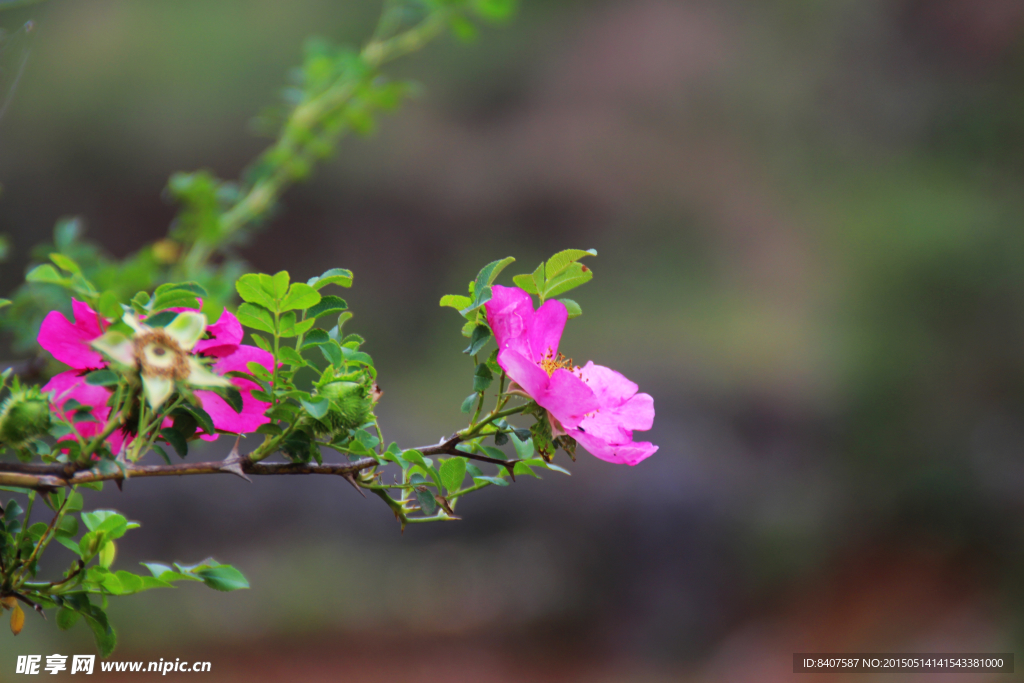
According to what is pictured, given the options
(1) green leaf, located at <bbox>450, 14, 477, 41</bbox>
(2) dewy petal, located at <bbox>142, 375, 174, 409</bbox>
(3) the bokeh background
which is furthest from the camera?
(3) the bokeh background

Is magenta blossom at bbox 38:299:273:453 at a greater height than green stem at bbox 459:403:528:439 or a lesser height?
greater

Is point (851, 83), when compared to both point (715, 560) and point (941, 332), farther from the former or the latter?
point (715, 560)

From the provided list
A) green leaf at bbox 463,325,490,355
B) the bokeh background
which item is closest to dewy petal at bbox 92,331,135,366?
green leaf at bbox 463,325,490,355

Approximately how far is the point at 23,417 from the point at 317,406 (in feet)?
0.33

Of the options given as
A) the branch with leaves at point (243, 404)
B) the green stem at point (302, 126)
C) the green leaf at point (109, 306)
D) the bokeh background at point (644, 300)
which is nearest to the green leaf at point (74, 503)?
the branch with leaves at point (243, 404)

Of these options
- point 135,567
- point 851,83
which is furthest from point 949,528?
point 135,567

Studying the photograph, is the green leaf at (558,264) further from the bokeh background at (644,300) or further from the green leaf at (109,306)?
the bokeh background at (644,300)

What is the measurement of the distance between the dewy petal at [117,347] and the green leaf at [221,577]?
133 millimetres

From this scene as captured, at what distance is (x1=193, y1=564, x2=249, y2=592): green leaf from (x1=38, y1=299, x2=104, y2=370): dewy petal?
0.11 meters

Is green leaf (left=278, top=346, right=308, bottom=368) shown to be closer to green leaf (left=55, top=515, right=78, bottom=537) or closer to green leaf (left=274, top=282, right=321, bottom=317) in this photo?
green leaf (left=274, top=282, right=321, bottom=317)

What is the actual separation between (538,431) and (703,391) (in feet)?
6.56

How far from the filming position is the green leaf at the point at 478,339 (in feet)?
0.86

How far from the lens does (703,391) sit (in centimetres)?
218

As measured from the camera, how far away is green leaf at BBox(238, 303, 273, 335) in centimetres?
28
